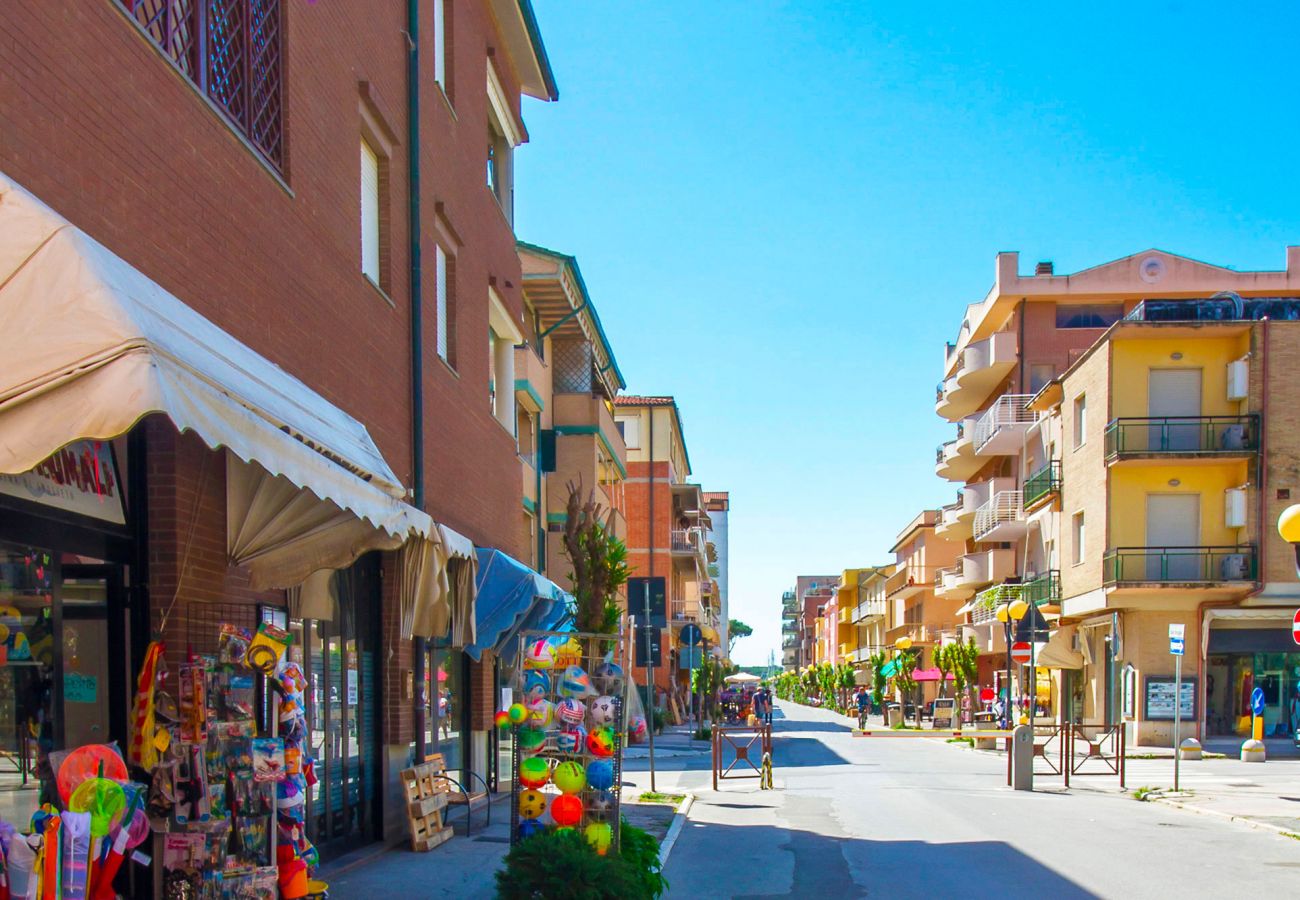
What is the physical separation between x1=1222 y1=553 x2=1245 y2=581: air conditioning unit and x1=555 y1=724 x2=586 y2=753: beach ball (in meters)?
28.4

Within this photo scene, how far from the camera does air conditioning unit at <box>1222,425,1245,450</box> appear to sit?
33.3 metres

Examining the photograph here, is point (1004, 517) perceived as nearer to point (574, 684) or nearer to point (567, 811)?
point (574, 684)

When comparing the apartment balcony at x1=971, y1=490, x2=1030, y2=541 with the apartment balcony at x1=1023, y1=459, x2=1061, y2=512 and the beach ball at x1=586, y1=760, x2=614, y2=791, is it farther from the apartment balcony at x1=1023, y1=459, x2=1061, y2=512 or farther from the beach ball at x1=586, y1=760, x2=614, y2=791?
the beach ball at x1=586, y1=760, x2=614, y2=791

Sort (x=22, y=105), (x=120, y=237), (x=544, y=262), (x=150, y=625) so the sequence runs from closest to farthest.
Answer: (x=22, y=105) < (x=120, y=237) < (x=150, y=625) < (x=544, y=262)

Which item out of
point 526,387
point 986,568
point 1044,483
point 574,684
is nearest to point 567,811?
point 574,684

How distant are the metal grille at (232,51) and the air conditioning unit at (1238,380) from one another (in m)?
29.9

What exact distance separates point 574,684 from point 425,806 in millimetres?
3966

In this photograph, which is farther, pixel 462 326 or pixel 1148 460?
pixel 1148 460

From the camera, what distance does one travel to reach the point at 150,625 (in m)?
7.43

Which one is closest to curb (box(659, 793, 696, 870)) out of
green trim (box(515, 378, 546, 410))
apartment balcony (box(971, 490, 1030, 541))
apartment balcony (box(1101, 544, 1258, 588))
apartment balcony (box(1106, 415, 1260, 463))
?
green trim (box(515, 378, 546, 410))

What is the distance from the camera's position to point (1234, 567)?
33.1m

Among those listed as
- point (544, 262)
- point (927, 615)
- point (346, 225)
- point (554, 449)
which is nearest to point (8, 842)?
point (346, 225)

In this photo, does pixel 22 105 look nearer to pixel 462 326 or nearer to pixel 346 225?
pixel 346 225

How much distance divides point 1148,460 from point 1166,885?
25.1 meters
